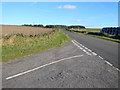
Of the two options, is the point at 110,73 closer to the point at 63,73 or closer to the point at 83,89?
the point at 63,73

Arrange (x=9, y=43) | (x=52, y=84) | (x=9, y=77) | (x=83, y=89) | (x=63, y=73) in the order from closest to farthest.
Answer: (x=83, y=89)
(x=52, y=84)
(x=9, y=77)
(x=63, y=73)
(x=9, y=43)

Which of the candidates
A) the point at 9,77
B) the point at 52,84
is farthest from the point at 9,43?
the point at 52,84

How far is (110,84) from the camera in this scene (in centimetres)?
564

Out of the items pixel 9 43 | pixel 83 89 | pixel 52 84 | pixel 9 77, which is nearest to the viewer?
pixel 83 89

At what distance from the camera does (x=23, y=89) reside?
204 inches

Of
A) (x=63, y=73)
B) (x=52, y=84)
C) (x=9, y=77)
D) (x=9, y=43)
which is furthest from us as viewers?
(x=9, y=43)

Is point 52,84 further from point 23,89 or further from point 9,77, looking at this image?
point 9,77

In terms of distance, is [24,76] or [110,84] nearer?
[110,84]

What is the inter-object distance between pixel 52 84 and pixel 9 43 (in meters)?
14.1

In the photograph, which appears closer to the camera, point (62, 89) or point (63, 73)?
point (62, 89)

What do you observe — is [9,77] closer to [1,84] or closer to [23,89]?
[1,84]

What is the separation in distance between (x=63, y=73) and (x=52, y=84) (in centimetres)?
149

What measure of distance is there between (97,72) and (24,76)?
292 centimetres

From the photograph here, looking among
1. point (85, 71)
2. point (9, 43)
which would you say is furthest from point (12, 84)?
point (9, 43)
